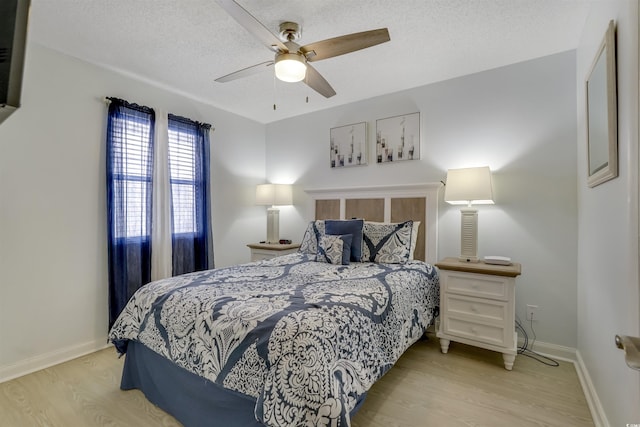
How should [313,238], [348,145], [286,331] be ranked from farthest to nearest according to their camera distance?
[348,145], [313,238], [286,331]

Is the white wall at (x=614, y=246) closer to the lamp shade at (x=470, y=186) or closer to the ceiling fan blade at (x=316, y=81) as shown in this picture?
the lamp shade at (x=470, y=186)

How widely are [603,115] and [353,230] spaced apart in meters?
1.88

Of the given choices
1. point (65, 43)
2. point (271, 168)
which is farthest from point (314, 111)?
point (65, 43)

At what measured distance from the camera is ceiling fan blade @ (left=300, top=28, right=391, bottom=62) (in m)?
1.71

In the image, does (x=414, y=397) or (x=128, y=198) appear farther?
(x=128, y=198)

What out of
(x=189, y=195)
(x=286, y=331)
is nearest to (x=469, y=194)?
(x=286, y=331)

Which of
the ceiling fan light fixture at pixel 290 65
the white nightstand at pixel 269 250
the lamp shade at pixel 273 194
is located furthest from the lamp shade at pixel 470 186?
the lamp shade at pixel 273 194

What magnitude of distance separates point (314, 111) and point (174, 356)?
322 centimetres

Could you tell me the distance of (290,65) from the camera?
1904mm

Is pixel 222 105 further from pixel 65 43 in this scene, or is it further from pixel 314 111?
pixel 65 43

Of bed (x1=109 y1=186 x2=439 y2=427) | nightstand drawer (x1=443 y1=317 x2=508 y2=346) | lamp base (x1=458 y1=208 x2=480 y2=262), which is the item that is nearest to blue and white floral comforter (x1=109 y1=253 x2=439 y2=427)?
bed (x1=109 y1=186 x2=439 y2=427)

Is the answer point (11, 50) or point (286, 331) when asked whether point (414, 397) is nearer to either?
point (286, 331)

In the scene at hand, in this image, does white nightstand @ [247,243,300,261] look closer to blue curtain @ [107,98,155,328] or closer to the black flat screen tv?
blue curtain @ [107,98,155,328]

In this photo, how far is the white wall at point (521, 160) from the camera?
2.48 m
